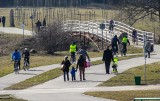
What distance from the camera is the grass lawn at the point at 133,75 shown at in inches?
1168

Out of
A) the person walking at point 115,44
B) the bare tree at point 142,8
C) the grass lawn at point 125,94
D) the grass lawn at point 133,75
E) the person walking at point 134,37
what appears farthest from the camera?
the bare tree at point 142,8

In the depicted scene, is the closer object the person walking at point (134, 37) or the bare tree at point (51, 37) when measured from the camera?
the bare tree at point (51, 37)

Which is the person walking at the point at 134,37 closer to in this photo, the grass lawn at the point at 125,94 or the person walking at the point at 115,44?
the person walking at the point at 115,44

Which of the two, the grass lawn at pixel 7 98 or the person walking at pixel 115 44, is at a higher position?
the person walking at pixel 115 44

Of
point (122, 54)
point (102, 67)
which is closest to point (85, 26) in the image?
point (122, 54)

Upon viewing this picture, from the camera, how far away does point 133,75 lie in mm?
31969

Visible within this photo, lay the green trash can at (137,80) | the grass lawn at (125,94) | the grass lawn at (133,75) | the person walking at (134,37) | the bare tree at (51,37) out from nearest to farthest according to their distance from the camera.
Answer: the grass lawn at (125,94)
the green trash can at (137,80)
the grass lawn at (133,75)
the bare tree at (51,37)
the person walking at (134,37)

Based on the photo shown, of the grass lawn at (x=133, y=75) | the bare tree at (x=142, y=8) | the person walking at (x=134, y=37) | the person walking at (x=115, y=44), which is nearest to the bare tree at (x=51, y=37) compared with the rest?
the person walking at (x=134, y=37)

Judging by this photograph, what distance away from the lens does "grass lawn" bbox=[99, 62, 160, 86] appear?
29.7 m

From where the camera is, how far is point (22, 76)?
33594 millimetres

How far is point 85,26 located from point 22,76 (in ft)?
88.2

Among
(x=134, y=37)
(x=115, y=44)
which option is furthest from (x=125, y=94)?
(x=134, y=37)

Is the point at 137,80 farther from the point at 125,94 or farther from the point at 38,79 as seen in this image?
the point at 38,79

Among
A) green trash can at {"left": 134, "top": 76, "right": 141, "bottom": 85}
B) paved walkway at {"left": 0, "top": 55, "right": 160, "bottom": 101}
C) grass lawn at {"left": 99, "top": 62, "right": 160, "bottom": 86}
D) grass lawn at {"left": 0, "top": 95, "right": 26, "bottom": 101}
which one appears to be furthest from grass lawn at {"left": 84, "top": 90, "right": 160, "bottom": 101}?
grass lawn at {"left": 0, "top": 95, "right": 26, "bottom": 101}
